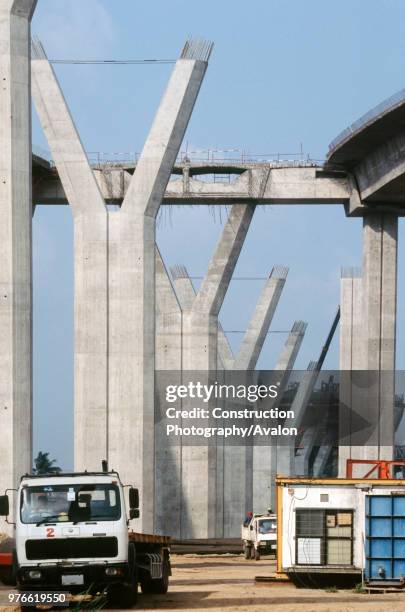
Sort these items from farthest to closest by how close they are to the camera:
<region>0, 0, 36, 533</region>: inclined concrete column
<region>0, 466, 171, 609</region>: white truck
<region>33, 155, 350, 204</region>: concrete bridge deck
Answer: <region>33, 155, 350, 204</region>: concrete bridge deck, <region>0, 0, 36, 533</region>: inclined concrete column, <region>0, 466, 171, 609</region>: white truck

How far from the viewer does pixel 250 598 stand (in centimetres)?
2555

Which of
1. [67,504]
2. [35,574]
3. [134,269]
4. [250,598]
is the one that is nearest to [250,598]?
[250,598]

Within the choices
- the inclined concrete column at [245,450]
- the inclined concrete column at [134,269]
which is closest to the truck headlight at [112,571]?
the inclined concrete column at [134,269]

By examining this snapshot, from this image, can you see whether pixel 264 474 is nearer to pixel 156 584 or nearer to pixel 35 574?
pixel 156 584

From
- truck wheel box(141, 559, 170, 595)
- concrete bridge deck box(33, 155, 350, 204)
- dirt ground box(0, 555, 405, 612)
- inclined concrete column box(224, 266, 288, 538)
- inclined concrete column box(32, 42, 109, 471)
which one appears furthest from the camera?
Answer: inclined concrete column box(224, 266, 288, 538)

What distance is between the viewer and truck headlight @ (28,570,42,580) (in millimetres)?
23375

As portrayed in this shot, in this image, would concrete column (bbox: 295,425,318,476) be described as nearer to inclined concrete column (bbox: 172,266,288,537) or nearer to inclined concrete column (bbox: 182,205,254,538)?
inclined concrete column (bbox: 172,266,288,537)

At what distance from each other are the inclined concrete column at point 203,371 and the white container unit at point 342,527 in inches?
1269

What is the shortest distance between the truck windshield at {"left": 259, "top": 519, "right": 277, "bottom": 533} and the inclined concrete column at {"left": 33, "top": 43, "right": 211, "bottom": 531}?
380 centimetres

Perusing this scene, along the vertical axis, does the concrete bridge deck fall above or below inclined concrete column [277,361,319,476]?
above

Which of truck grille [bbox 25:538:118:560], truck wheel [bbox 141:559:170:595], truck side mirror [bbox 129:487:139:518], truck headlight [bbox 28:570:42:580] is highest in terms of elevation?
truck side mirror [bbox 129:487:139:518]

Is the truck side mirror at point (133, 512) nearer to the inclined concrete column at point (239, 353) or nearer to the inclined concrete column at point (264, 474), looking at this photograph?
the inclined concrete column at point (239, 353)

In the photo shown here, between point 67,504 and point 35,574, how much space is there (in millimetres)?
1077

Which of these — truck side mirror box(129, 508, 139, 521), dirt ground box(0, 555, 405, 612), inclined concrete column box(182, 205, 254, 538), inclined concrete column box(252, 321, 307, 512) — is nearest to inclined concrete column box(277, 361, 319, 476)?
inclined concrete column box(252, 321, 307, 512)
